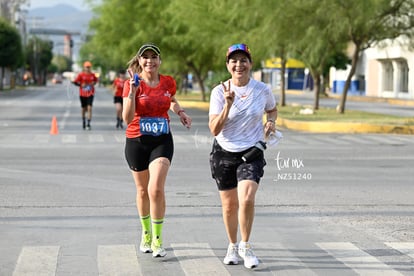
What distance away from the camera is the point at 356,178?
14.2 m

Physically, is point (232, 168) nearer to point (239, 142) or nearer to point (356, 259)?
point (239, 142)

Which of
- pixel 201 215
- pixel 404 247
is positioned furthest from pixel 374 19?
pixel 404 247

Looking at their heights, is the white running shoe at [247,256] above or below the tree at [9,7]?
below

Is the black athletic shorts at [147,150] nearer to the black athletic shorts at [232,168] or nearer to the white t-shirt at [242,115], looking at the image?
the black athletic shorts at [232,168]

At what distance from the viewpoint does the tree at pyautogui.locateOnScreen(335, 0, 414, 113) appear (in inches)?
1188

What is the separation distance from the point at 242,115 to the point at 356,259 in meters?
1.58

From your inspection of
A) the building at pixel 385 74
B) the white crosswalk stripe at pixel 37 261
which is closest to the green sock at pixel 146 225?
the white crosswalk stripe at pixel 37 261

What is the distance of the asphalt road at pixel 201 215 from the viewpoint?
25.3ft

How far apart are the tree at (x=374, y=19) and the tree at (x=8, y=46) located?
205 ft

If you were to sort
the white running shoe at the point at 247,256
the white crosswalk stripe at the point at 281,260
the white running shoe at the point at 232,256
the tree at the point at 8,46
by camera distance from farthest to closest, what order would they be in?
the tree at the point at 8,46, the white running shoe at the point at 232,256, the white running shoe at the point at 247,256, the white crosswalk stripe at the point at 281,260

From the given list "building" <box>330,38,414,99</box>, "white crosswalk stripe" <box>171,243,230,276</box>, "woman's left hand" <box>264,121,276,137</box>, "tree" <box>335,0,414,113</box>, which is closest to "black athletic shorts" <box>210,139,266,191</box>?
"woman's left hand" <box>264,121,276,137</box>

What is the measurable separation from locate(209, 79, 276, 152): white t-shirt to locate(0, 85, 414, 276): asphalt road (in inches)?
40.1

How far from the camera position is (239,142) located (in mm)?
7594

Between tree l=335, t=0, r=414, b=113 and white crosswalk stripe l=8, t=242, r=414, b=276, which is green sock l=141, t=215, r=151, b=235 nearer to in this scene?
white crosswalk stripe l=8, t=242, r=414, b=276
